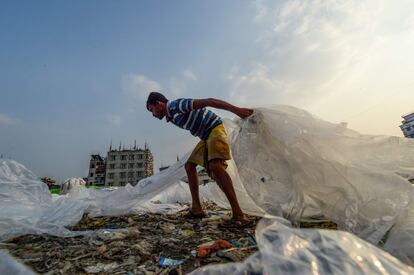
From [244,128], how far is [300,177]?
70cm

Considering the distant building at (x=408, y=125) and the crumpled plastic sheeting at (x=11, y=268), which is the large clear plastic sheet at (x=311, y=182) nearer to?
the crumpled plastic sheeting at (x=11, y=268)

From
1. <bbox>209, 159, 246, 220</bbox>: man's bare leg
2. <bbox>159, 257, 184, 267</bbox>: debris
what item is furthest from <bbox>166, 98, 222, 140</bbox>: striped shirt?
<bbox>159, 257, 184, 267</bbox>: debris

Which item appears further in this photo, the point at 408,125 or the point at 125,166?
the point at 125,166

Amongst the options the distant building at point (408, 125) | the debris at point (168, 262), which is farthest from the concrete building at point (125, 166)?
the debris at point (168, 262)

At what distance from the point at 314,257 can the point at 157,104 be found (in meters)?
2.25

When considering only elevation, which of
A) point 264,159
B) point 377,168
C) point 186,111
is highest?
point 186,111

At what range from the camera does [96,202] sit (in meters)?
2.87

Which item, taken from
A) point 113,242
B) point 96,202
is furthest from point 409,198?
point 96,202

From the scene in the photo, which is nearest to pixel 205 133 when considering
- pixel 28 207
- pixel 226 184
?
pixel 226 184

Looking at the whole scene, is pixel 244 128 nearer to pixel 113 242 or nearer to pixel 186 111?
pixel 186 111

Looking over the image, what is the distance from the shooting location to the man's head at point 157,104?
A: 2.73m

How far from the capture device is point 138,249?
1.66m

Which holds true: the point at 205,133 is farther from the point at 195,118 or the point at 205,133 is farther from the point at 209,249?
the point at 209,249

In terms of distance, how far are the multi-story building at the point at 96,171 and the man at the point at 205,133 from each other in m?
50.1
